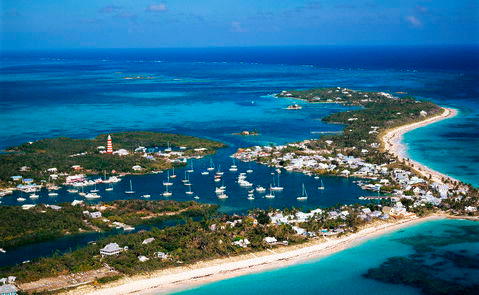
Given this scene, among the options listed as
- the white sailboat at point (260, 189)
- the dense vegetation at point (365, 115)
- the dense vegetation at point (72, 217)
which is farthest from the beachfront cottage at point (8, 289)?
the dense vegetation at point (365, 115)

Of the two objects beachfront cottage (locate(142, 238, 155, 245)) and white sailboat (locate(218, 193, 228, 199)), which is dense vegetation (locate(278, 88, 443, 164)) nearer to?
white sailboat (locate(218, 193, 228, 199))

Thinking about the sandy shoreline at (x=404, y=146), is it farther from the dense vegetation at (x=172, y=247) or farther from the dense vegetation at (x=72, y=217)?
the dense vegetation at (x=72, y=217)

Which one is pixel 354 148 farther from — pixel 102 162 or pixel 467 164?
pixel 102 162

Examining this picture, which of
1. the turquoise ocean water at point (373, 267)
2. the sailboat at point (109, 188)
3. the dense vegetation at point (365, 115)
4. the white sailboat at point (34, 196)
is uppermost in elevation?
the dense vegetation at point (365, 115)

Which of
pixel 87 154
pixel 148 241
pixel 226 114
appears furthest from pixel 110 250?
pixel 226 114

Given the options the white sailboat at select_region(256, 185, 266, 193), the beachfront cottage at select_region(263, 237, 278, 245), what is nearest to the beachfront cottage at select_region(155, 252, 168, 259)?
the beachfront cottage at select_region(263, 237, 278, 245)

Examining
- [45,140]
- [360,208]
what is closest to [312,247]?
[360,208]
